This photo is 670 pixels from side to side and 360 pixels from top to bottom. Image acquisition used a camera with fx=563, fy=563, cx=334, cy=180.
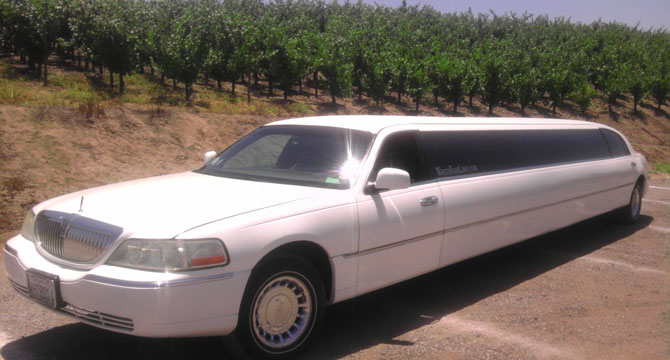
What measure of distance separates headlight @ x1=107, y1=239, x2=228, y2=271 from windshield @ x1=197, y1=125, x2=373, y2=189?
1245 mm

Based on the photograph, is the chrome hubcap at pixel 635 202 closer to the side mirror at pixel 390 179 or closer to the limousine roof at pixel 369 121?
the limousine roof at pixel 369 121

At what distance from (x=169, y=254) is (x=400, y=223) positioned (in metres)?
1.99

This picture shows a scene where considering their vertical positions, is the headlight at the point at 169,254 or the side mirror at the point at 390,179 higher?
the side mirror at the point at 390,179

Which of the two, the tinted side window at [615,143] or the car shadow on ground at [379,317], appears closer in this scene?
the car shadow on ground at [379,317]

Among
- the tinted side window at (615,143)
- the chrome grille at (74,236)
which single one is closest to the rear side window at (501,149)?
the tinted side window at (615,143)

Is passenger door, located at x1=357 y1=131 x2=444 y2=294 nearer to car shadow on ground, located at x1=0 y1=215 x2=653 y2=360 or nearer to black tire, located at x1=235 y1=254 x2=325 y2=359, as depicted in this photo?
car shadow on ground, located at x1=0 y1=215 x2=653 y2=360

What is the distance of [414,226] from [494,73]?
2226 cm

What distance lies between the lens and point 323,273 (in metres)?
4.21

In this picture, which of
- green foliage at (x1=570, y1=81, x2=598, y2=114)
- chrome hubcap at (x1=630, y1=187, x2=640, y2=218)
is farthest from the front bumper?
green foliage at (x1=570, y1=81, x2=598, y2=114)

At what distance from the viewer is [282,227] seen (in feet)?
12.4

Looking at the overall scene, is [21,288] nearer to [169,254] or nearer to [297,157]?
[169,254]

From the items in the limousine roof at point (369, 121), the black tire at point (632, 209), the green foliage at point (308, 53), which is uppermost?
the green foliage at point (308, 53)

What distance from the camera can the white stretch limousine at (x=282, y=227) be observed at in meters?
3.42

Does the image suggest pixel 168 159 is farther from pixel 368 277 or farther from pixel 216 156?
pixel 368 277
